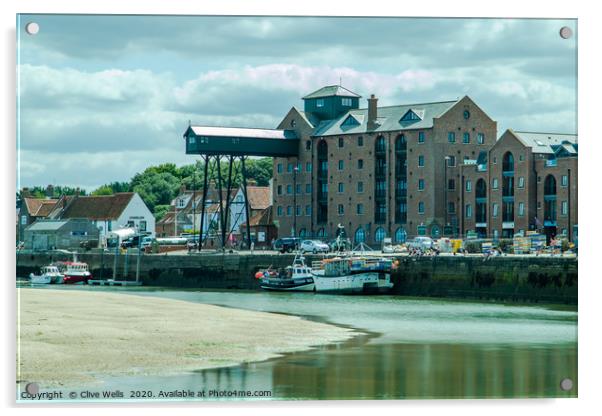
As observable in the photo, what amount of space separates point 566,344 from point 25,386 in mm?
20232

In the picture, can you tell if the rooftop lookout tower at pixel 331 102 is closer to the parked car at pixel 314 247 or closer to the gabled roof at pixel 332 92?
the gabled roof at pixel 332 92

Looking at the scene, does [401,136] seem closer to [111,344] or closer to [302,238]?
[302,238]

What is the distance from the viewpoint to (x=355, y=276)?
A: 3118 inches

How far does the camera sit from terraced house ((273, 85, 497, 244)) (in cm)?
10519

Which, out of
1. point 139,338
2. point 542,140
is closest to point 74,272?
point 542,140

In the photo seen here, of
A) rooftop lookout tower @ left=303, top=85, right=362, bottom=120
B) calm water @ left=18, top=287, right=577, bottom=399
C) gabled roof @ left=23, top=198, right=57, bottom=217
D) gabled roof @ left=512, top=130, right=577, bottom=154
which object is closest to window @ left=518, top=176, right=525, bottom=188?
gabled roof @ left=512, top=130, right=577, bottom=154

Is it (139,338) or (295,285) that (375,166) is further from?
(139,338)

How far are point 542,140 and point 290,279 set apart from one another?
2558 cm

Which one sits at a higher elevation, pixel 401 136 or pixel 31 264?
pixel 401 136

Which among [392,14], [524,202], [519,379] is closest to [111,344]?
[519,379]

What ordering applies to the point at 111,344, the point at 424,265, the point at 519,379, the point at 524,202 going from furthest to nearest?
1. the point at 524,202
2. the point at 424,265
3. the point at 111,344
4. the point at 519,379

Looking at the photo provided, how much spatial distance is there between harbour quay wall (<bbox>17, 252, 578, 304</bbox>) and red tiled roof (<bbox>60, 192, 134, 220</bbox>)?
15797 millimetres

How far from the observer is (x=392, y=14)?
27.2 meters
